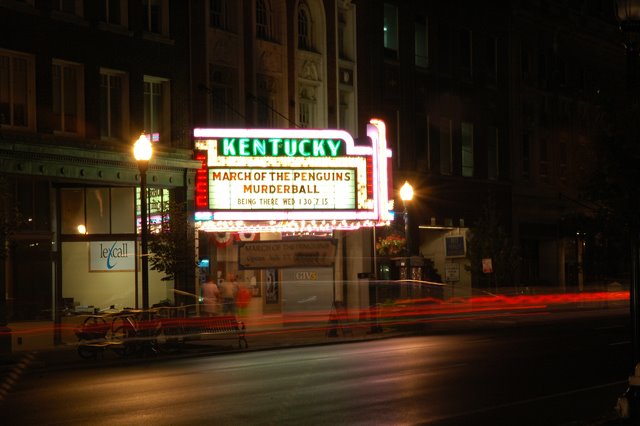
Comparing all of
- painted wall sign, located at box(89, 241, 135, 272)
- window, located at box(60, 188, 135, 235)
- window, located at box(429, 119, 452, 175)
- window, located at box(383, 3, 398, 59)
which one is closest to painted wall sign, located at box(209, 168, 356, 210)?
window, located at box(60, 188, 135, 235)

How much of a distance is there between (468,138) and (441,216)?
203 inches

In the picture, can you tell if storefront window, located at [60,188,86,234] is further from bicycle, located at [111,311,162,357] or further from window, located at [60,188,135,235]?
bicycle, located at [111,311,162,357]

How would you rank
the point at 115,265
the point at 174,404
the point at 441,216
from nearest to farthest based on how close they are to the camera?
the point at 174,404 < the point at 115,265 < the point at 441,216

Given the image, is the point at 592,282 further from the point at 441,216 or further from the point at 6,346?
the point at 6,346

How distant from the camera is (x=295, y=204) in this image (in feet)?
103

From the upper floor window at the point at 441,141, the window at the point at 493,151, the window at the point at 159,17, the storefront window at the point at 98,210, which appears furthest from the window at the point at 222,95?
the window at the point at 493,151

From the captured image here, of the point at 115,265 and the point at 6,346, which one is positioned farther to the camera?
the point at 115,265

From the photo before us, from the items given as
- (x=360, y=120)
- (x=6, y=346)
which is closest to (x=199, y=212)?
(x=6, y=346)

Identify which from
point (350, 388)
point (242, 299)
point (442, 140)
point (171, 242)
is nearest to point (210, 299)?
point (171, 242)

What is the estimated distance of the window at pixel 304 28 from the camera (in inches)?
1503

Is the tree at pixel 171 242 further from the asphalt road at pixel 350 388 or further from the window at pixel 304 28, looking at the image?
the window at pixel 304 28

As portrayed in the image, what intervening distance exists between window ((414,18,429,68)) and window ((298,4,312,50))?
761cm

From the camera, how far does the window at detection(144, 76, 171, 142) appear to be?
31561mm

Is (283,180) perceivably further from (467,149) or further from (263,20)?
(467,149)
